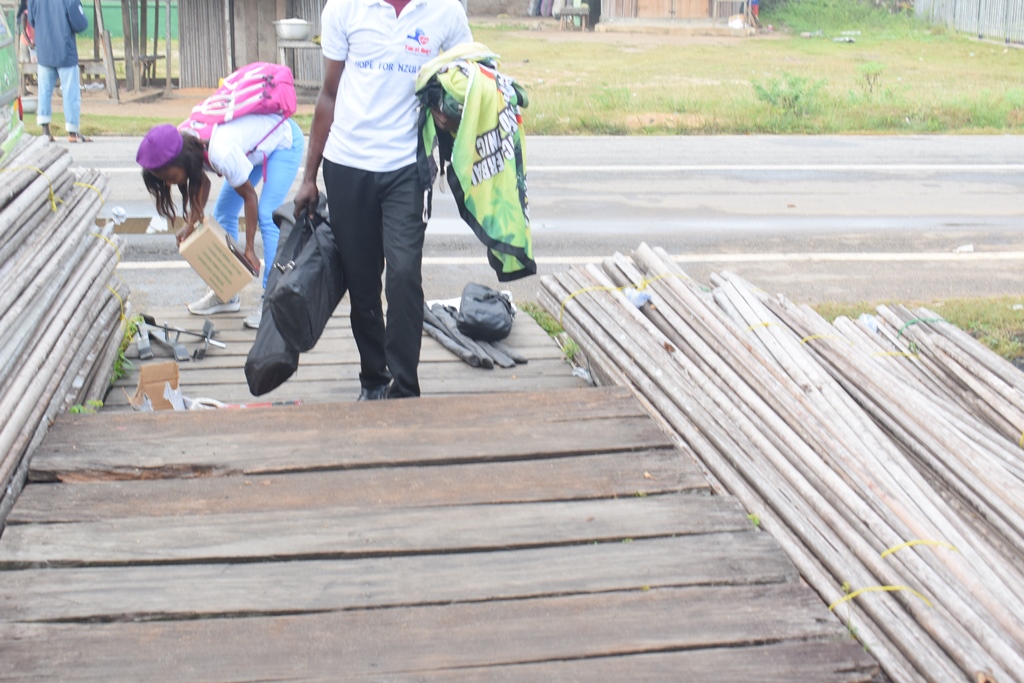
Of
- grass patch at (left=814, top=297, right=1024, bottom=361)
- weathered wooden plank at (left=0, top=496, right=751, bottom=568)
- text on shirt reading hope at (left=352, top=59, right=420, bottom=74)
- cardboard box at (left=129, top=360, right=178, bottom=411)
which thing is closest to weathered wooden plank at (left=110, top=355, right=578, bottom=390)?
cardboard box at (left=129, top=360, right=178, bottom=411)

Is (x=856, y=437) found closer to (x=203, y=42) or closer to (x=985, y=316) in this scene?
(x=985, y=316)

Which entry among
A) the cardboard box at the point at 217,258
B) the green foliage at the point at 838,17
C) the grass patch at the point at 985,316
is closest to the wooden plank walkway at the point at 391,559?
the cardboard box at the point at 217,258

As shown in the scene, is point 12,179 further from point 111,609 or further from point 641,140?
point 641,140

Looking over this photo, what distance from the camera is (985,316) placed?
6.45m

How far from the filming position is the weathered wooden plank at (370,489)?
3.21m

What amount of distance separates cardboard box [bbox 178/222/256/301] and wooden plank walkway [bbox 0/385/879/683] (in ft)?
6.10

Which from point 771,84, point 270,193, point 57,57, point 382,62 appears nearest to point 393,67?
point 382,62

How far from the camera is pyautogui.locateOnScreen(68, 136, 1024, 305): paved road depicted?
A: 7.70 meters

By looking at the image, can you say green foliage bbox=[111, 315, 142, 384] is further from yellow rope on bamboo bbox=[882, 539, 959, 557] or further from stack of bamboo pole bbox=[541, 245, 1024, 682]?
yellow rope on bamboo bbox=[882, 539, 959, 557]

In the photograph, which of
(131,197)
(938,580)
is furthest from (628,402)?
(131,197)

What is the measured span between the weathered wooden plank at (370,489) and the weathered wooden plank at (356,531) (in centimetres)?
6

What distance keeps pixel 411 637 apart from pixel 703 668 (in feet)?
2.36

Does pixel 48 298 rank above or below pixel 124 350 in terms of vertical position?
above

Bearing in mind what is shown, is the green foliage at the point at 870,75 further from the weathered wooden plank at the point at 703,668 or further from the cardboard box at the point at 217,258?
the weathered wooden plank at the point at 703,668
